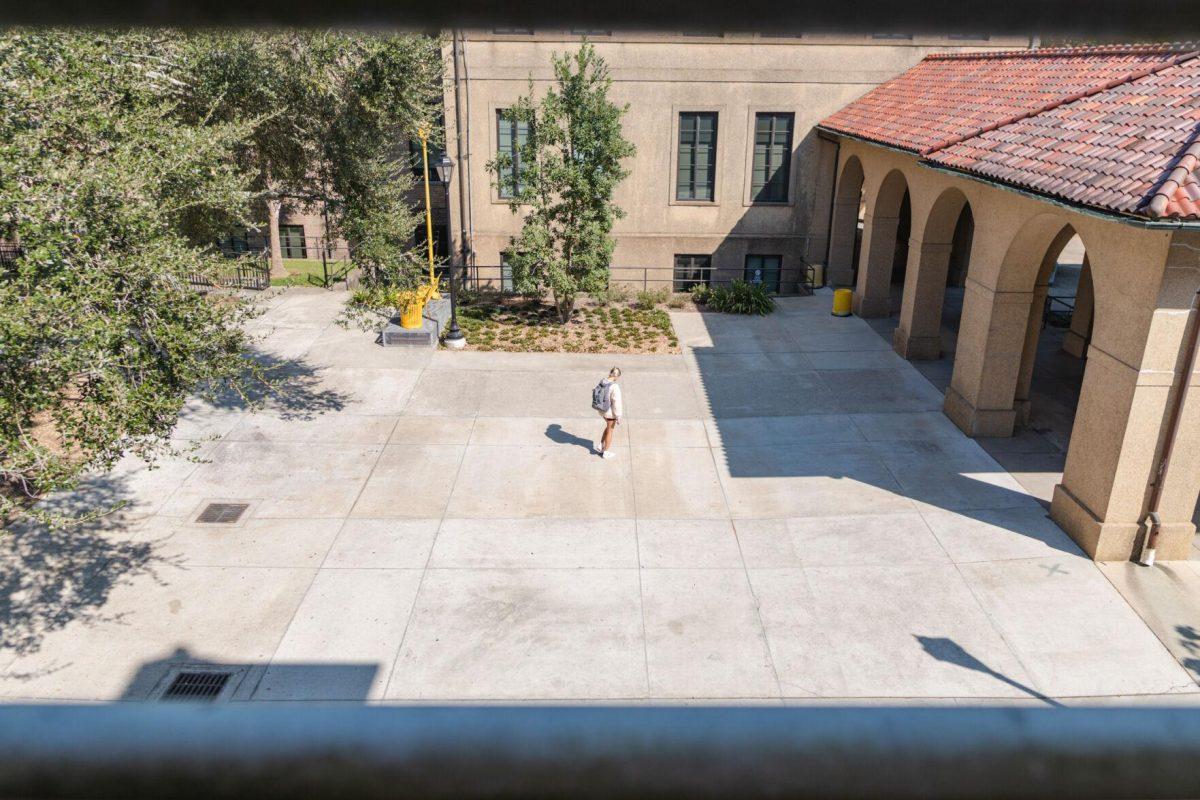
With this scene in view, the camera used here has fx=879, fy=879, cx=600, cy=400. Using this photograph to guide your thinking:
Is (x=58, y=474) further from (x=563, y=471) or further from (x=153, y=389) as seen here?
(x=563, y=471)

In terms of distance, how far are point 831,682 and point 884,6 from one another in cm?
914

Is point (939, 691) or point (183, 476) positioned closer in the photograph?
point (939, 691)

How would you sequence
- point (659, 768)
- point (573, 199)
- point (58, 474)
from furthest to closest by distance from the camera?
point (573, 199) < point (58, 474) < point (659, 768)

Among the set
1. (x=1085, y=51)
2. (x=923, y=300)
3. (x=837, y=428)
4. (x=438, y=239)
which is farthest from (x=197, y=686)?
(x=438, y=239)

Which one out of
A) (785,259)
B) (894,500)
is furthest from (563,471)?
Answer: (785,259)

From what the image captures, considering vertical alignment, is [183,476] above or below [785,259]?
below

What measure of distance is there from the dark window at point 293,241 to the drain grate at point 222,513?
21.0 meters

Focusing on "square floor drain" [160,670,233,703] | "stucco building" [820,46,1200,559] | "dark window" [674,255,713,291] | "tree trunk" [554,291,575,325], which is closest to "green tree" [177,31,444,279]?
"tree trunk" [554,291,575,325]

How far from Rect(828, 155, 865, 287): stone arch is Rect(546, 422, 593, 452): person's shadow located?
1322 centimetres

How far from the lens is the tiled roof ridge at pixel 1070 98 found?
13.2 m

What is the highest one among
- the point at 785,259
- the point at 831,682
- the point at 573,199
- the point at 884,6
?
the point at 884,6

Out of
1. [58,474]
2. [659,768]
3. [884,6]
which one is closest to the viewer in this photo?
[659,768]

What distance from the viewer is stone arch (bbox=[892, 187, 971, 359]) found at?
17.5 meters

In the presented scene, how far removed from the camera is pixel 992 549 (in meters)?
11.4
